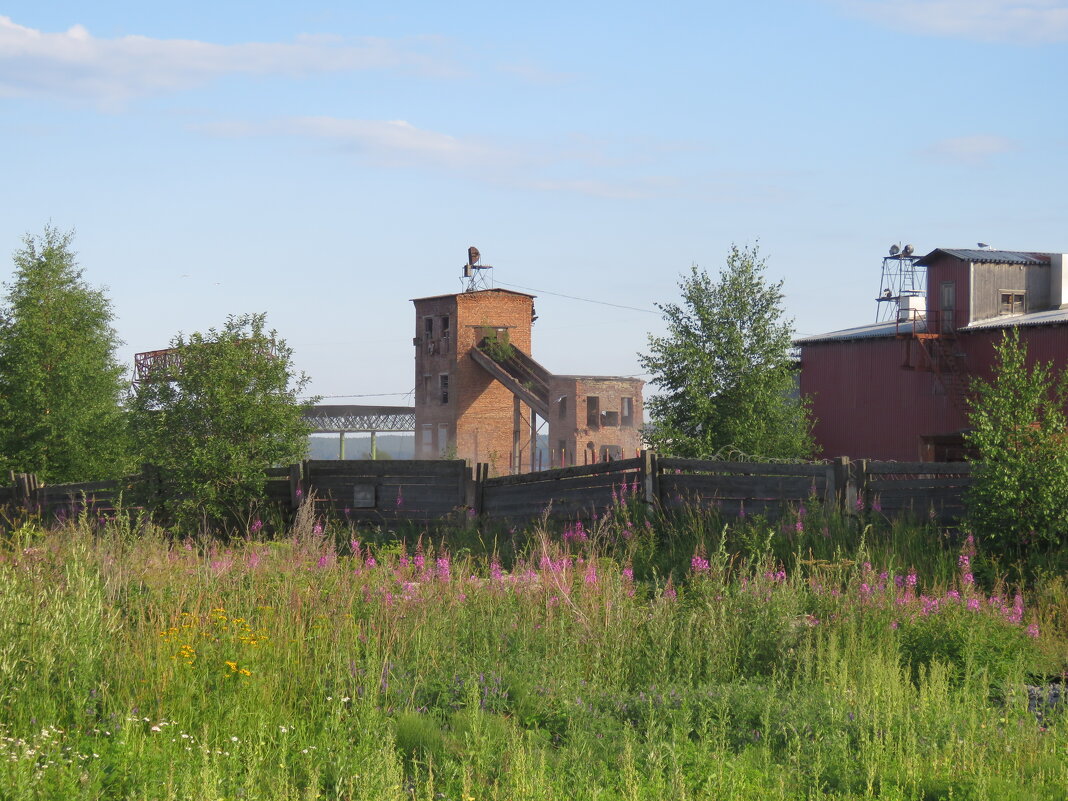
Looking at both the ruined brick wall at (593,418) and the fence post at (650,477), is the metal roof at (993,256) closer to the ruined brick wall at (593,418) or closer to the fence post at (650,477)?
the ruined brick wall at (593,418)

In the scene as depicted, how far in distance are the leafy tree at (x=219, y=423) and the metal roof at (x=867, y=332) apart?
84.2 feet

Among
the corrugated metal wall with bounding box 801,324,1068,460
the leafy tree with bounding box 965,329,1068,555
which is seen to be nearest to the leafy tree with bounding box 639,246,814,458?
the corrugated metal wall with bounding box 801,324,1068,460

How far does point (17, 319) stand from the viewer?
2898 cm

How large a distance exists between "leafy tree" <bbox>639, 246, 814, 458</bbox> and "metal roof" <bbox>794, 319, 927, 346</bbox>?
9923 millimetres

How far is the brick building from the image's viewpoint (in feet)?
158

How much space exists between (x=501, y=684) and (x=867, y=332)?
1440 inches

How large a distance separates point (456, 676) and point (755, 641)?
2257 millimetres

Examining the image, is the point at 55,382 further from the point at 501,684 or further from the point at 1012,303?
the point at 1012,303

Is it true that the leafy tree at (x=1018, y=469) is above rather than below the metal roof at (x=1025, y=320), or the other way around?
below

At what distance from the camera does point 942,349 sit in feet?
121

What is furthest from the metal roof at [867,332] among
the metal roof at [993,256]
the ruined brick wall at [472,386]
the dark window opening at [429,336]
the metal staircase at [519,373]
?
the dark window opening at [429,336]

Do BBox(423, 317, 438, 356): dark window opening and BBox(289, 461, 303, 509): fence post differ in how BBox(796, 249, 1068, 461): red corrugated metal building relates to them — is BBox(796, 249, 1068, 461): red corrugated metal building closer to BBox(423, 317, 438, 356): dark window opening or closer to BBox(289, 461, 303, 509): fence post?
BBox(423, 317, 438, 356): dark window opening

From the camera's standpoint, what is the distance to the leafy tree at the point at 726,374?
28.4 meters

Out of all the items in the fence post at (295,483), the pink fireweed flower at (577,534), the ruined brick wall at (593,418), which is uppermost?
the ruined brick wall at (593,418)
